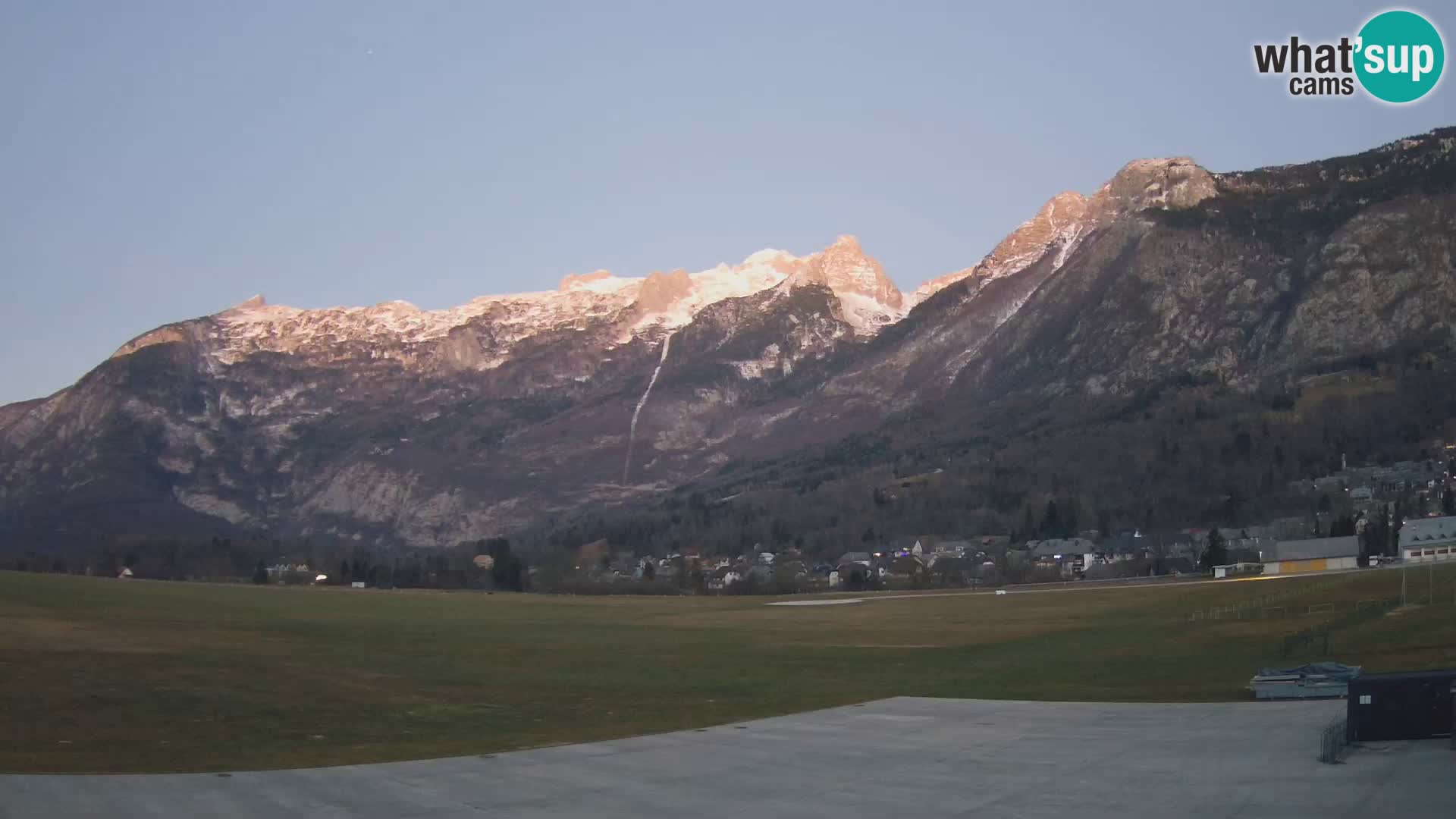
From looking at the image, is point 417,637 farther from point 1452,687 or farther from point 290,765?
point 1452,687

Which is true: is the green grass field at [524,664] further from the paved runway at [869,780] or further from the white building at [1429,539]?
the white building at [1429,539]

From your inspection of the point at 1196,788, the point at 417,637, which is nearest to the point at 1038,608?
the point at 417,637

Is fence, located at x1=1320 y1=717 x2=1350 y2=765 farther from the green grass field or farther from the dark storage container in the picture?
the green grass field

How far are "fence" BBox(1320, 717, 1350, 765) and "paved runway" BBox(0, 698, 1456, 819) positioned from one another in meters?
0.37

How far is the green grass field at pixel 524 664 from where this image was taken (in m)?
36.3

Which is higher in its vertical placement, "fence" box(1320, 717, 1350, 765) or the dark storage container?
the dark storage container

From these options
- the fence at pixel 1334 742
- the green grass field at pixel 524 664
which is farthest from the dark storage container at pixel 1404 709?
the green grass field at pixel 524 664

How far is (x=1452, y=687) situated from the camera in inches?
1201

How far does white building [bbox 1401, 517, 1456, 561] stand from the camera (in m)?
99.4

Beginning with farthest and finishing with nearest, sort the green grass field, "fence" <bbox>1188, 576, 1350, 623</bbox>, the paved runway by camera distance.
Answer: "fence" <bbox>1188, 576, 1350, 623</bbox> < the green grass field < the paved runway

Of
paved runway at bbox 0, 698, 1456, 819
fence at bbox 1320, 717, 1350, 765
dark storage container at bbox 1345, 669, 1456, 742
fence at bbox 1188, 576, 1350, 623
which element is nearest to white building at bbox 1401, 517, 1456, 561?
fence at bbox 1188, 576, 1350, 623

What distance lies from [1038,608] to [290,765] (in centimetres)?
7086

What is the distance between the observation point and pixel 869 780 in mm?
29859

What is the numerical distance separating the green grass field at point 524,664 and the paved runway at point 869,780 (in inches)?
117
